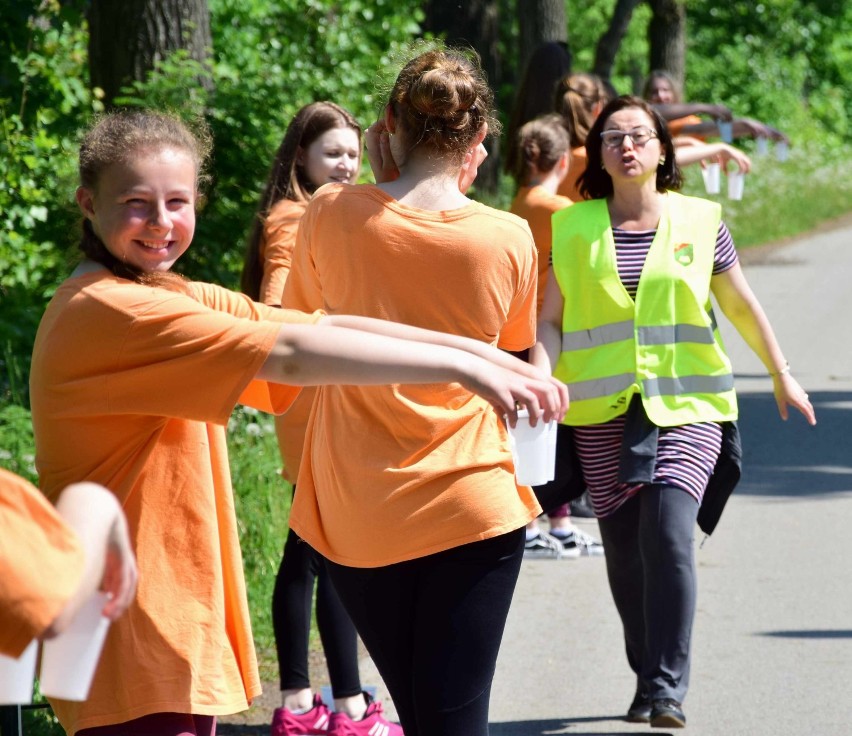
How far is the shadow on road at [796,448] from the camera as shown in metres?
8.65

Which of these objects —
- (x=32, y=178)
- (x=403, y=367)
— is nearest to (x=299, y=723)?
(x=403, y=367)

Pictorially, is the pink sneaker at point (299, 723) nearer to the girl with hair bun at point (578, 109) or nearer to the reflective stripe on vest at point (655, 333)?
the reflective stripe on vest at point (655, 333)

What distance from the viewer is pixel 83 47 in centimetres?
1054

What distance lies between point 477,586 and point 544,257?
11.2 feet

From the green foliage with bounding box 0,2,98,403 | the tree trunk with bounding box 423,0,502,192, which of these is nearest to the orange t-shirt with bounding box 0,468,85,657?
the green foliage with bounding box 0,2,98,403

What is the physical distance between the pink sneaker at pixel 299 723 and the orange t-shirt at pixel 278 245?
130 cm

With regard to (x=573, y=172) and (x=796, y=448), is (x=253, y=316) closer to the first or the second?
(x=573, y=172)

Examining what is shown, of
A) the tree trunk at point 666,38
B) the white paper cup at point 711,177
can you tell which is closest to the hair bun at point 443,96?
the white paper cup at point 711,177

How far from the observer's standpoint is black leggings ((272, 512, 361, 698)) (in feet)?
15.3

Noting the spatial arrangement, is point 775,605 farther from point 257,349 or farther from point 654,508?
point 257,349

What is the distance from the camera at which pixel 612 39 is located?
18281 mm

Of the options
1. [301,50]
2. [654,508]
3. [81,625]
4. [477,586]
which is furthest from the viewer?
[301,50]

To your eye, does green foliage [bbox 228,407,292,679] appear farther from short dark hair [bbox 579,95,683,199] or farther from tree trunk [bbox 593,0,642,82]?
tree trunk [bbox 593,0,642,82]

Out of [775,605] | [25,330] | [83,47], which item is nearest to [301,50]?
[83,47]
